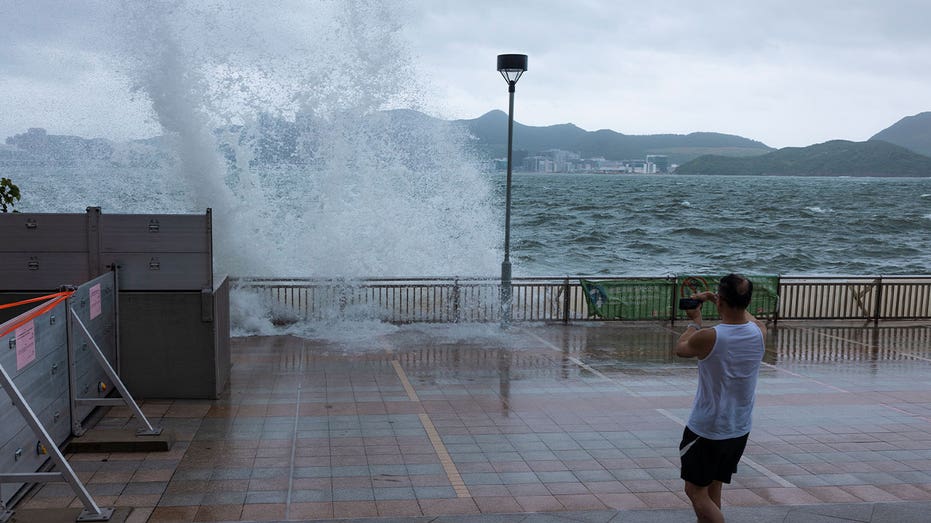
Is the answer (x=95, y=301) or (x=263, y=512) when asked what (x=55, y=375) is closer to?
(x=95, y=301)

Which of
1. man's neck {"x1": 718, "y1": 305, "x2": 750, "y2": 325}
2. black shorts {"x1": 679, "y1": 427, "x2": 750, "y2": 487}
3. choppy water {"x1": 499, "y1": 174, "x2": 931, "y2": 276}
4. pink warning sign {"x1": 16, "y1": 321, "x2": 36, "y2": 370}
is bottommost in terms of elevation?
choppy water {"x1": 499, "y1": 174, "x2": 931, "y2": 276}

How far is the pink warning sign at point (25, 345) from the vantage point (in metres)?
6.79

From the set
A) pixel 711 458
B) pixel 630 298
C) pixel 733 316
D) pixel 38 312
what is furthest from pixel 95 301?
pixel 630 298

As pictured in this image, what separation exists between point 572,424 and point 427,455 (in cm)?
201

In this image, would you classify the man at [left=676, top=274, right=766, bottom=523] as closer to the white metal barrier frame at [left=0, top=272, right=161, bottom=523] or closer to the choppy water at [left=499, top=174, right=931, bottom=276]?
the white metal barrier frame at [left=0, top=272, right=161, bottom=523]

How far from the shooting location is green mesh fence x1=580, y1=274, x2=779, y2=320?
16828 millimetres

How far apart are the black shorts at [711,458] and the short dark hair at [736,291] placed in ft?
2.98

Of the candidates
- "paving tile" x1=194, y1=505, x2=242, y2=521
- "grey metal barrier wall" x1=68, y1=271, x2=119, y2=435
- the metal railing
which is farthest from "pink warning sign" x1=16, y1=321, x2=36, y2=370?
the metal railing

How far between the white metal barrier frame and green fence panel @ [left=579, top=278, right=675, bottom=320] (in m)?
9.65

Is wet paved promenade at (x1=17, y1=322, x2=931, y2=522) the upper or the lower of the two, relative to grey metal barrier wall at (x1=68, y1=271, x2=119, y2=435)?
lower

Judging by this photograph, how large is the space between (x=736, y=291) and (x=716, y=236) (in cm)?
5964

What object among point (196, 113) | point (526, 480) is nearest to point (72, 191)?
point (196, 113)

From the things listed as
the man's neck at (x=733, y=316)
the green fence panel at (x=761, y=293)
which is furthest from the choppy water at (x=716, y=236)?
the man's neck at (x=733, y=316)

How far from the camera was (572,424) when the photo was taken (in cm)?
961
